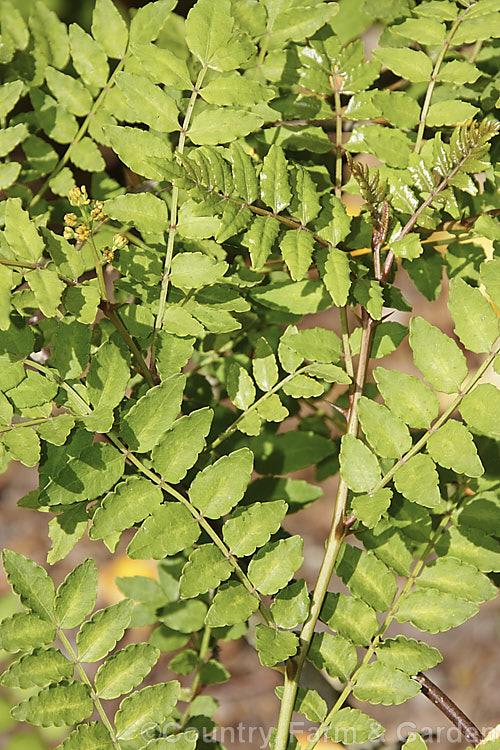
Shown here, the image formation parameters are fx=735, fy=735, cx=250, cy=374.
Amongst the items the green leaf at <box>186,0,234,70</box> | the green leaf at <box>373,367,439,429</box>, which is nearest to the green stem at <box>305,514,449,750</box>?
the green leaf at <box>373,367,439,429</box>

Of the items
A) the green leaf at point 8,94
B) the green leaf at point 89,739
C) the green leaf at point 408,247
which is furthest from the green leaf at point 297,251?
the green leaf at point 89,739

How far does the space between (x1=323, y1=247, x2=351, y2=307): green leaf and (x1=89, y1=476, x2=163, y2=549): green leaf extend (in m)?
0.30

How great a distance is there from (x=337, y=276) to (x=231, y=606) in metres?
0.39

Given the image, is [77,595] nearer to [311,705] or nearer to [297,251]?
[311,705]

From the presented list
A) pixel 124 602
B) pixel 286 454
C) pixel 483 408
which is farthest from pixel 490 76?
pixel 124 602

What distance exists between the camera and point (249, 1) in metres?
0.98

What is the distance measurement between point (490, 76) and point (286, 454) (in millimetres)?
623

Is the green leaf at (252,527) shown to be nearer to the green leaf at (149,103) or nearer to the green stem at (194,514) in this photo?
the green stem at (194,514)

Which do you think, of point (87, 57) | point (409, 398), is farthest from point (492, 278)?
point (87, 57)

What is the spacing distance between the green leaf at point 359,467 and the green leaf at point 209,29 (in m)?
0.50

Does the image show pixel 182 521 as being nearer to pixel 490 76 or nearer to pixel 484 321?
pixel 484 321

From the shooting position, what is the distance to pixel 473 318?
0.84m

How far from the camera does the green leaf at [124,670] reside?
2.75ft

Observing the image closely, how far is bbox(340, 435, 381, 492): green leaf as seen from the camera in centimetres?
83
